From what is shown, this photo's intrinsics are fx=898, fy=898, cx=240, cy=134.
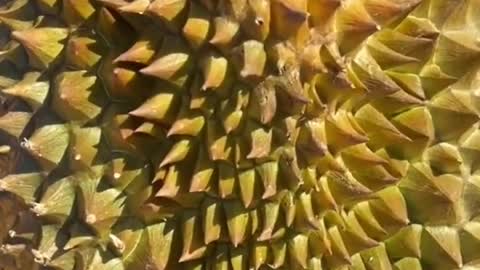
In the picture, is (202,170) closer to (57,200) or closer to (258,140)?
(258,140)

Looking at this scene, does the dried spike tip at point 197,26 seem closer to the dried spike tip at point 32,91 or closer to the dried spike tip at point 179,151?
the dried spike tip at point 179,151

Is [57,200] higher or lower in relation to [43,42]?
lower

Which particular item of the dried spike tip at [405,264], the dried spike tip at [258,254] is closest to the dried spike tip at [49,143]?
the dried spike tip at [258,254]

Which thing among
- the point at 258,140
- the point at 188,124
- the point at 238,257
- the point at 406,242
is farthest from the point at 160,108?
the point at 406,242

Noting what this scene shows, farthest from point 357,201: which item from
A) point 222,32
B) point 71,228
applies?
point 71,228

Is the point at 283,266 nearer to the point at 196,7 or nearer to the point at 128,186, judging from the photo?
the point at 128,186

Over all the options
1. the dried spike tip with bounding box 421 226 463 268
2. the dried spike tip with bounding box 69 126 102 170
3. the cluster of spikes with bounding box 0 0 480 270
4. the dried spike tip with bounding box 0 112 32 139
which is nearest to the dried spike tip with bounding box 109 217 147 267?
the cluster of spikes with bounding box 0 0 480 270

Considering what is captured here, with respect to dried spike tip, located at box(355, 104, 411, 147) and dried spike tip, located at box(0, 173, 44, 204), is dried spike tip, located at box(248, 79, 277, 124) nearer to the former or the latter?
dried spike tip, located at box(355, 104, 411, 147)
